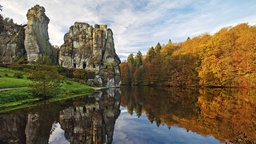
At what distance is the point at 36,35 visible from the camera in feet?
→ 225

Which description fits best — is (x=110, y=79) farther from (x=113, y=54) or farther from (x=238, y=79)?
(x=238, y=79)

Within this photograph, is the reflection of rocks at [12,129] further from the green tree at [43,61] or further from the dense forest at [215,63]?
the dense forest at [215,63]

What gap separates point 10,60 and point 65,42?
71.8 ft

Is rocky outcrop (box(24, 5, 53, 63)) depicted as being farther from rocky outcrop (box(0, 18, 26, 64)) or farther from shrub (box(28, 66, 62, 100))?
shrub (box(28, 66, 62, 100))

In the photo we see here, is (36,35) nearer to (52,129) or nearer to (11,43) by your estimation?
(11,43)

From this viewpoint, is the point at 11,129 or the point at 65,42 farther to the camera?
the point at 65,42

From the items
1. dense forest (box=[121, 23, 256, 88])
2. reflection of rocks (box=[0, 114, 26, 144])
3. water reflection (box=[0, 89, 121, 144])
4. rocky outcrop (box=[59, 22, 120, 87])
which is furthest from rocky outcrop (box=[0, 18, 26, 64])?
reflection of rocks (box=[0, 114, 26, 144])

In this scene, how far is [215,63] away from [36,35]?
227ft

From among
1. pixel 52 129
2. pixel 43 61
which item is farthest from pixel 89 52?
pixel 52 129

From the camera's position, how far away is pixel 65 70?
193ft

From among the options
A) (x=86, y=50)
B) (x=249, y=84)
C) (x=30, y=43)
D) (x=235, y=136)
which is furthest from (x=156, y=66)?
(x=235, y=136)

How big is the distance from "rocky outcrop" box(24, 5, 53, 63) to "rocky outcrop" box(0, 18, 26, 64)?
10.7ft

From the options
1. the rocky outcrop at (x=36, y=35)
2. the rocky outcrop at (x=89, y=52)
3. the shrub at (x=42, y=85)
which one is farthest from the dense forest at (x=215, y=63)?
the shrub at (x=42, y=85)

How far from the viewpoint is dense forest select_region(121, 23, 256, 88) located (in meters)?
→ 56.2
